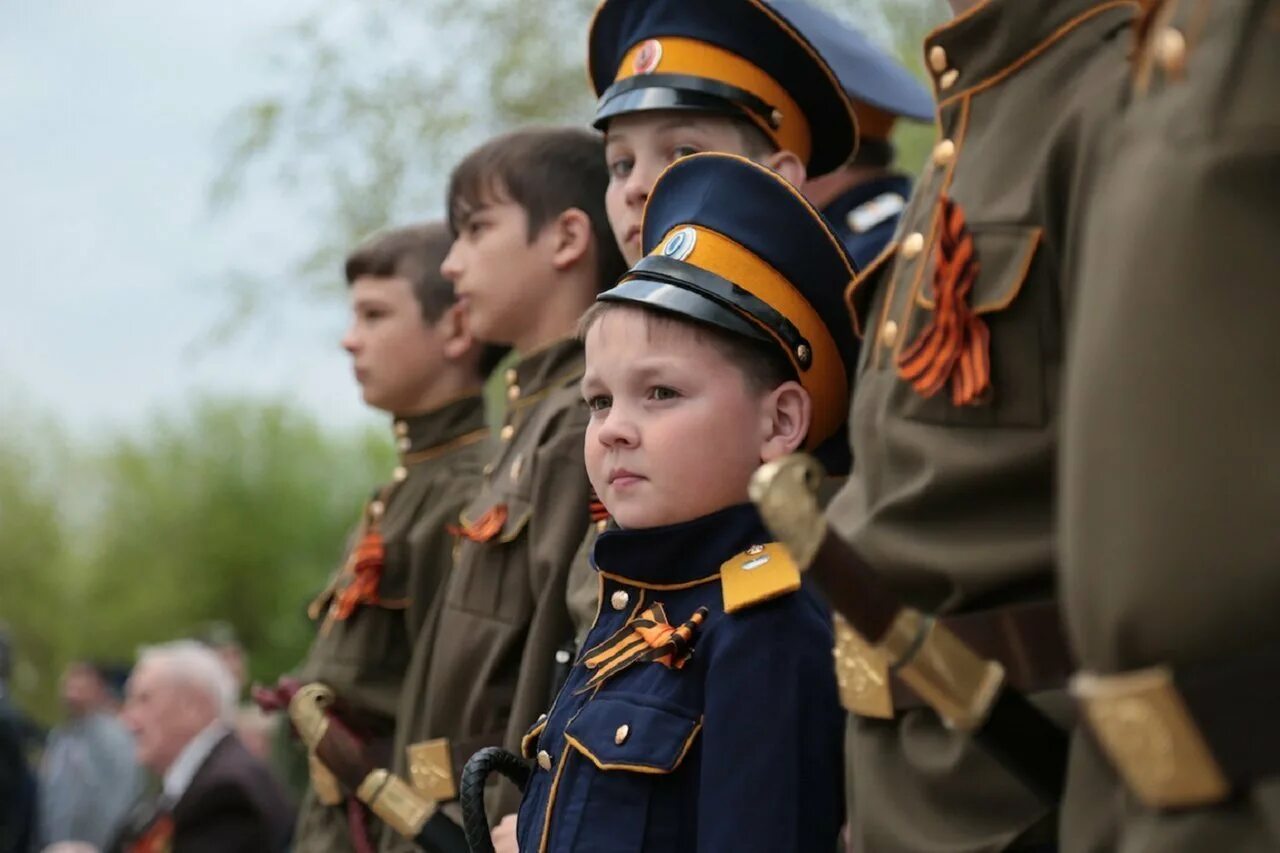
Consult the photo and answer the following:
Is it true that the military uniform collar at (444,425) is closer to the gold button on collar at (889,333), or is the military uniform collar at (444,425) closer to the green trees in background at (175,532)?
the gold button on collar at (889,333)

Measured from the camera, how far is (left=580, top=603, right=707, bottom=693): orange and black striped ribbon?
2752 millimetres

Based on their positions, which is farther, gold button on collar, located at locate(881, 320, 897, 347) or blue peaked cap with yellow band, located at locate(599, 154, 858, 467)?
blue peaked cap with yellow band, located at locate(599, 154, 858, 467)

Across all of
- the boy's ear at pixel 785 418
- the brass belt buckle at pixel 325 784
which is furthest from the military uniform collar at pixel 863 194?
the brass belt buckle at pixel 325 784

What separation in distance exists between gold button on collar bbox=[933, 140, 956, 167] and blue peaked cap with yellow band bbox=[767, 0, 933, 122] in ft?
6.59

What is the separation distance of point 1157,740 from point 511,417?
2.75m

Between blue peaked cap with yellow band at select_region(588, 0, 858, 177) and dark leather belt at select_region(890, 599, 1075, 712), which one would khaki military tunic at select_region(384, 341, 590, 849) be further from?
dark leather belt at select_region(890, 599, 1075, 712)

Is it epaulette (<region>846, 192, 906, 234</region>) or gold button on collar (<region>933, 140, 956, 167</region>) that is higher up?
gold button on collar (<region>933, 140, 956, 167</region>)

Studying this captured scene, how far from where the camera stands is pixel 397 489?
5016 millimetres

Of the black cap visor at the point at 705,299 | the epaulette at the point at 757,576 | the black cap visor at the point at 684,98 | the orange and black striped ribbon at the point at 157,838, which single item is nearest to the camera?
the epaulette at the point at 757,576

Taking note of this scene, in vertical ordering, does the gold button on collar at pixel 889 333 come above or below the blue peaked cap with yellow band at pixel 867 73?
above

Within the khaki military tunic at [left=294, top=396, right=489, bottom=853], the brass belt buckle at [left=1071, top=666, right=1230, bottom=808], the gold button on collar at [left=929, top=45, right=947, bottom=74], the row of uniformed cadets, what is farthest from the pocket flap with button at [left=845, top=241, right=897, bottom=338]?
the khaki military tunic at [left=294, top=396, right=489, bottom=853]

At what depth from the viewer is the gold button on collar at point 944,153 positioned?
7.64 ft

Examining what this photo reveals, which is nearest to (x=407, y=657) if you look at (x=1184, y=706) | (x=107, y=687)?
(x=1184, y=706)

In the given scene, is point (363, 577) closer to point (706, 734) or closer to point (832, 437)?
point (832, 437)
